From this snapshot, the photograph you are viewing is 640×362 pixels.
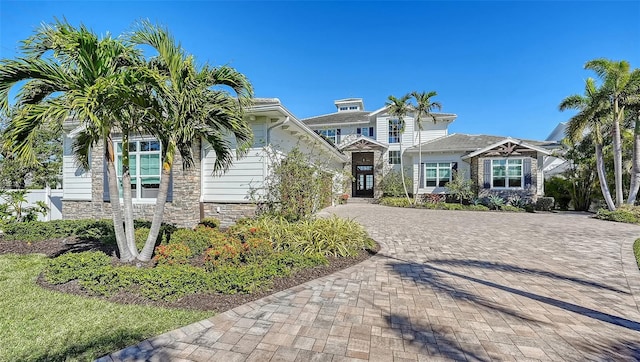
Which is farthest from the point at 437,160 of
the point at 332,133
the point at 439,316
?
the point at 439,316

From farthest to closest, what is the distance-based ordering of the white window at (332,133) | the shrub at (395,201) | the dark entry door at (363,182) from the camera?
the white window at (332,133)
the dark entry door at (363,182)
the shrub at (395,201)

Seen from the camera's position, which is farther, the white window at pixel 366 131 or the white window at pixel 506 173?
the white window at pixel 366 131

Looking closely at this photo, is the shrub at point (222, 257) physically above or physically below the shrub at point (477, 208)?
below

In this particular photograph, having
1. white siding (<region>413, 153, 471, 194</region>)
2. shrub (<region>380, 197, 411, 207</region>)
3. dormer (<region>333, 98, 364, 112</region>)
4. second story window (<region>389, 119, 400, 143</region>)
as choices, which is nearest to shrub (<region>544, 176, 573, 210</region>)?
white siding (<region>413, 153, 471, 194</region>)

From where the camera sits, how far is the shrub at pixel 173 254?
543cm

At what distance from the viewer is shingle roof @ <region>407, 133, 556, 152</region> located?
20.6 metres

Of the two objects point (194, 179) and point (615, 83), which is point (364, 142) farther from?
point (194, 179)

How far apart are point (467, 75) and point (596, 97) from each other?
6.24m

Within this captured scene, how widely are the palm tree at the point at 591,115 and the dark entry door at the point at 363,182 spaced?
47.3 ft

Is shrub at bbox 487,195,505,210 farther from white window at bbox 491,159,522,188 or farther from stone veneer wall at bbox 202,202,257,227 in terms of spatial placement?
stone veneer wall at bbox 202,202,257,227

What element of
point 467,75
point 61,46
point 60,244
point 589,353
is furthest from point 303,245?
point 467,75

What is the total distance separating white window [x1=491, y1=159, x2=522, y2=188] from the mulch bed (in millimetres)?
16308

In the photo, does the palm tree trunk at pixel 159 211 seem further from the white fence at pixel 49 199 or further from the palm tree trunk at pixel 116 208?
the white fence at pixel 49 199

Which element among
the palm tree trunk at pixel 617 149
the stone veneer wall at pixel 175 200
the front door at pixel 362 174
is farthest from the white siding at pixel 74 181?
the palm tree trunk at pixel 617 149
